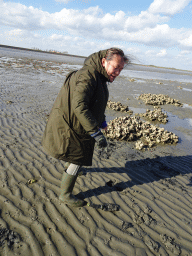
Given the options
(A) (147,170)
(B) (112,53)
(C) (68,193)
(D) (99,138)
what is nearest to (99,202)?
(C) (68,193)

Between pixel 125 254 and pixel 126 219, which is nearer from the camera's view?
pixel 125 254

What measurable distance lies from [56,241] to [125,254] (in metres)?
1.04

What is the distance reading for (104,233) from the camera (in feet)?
8.73

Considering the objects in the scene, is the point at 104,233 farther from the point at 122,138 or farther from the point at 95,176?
the point at 122,138

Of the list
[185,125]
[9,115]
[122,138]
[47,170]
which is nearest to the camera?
[47,170]

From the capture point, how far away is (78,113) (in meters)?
2.25

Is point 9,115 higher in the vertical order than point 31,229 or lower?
higher

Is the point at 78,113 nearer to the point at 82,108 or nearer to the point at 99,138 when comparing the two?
the point at 82,108

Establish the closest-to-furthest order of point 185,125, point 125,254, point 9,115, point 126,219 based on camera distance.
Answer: point 125,254 → point 126,219 → point 9,115 → point 185,125

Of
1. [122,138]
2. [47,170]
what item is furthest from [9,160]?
[122,138]

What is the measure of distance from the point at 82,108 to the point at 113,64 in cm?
78

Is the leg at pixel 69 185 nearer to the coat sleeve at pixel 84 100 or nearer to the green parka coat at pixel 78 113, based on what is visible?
the green parka coat at pixel 78 113

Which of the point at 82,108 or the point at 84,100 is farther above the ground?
the point at 84,100

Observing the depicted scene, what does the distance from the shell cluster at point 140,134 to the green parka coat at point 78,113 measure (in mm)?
3626
